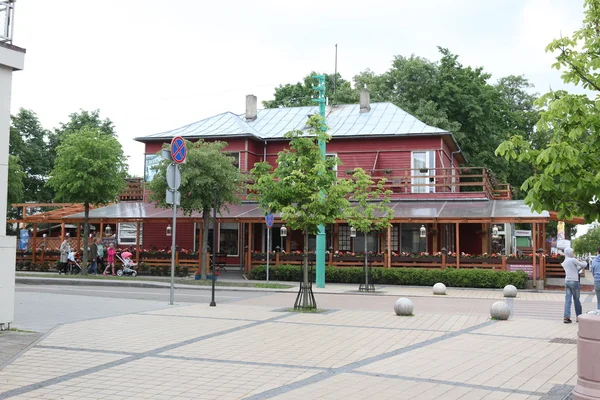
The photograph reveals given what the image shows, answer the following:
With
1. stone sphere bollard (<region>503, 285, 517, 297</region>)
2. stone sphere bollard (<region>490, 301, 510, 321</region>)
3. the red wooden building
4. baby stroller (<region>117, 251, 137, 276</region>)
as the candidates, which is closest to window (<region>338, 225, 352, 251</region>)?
the red wooden building

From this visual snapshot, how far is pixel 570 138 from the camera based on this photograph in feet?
26.0

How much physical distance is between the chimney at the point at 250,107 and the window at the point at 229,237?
7.67 m

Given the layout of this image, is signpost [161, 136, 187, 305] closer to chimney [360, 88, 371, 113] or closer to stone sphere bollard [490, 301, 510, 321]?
stone sphere bollard [490, 301, 510, 321]

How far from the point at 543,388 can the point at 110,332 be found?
7425 millimetres

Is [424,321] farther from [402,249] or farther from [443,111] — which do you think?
[443,111]

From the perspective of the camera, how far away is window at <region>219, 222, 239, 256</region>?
34906mm

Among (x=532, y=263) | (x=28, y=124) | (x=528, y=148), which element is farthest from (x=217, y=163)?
(x=28, y=124)

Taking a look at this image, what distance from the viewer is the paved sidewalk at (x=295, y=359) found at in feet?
23.6

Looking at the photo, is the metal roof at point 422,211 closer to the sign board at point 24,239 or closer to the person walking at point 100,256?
the person walking at point 100,256

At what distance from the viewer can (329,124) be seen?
36.0 meters

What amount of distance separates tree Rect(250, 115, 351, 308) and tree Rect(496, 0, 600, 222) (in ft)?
25.4

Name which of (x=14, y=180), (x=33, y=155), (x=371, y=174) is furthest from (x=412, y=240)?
(x=33, y=155)

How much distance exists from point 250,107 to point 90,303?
24.1 metres

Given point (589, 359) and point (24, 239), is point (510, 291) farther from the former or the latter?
point (24, 239)
